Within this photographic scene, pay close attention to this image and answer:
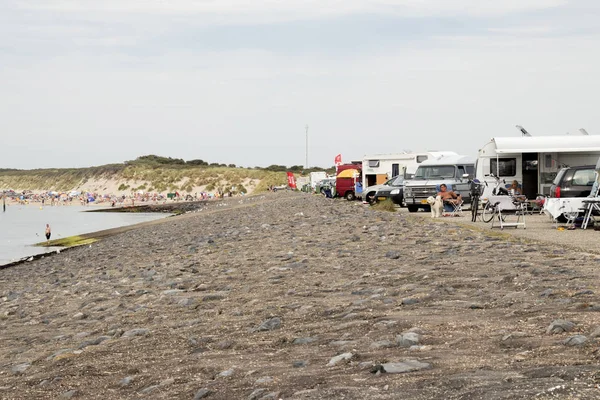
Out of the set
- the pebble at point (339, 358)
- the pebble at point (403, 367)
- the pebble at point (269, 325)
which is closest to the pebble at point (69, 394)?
the pebble at point (269, 325)

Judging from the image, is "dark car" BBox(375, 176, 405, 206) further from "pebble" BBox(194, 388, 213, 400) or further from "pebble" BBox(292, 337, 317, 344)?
"pebble" BBox(194, 388, 213, 400)

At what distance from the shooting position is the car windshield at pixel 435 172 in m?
34.2

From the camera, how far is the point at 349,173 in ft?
163

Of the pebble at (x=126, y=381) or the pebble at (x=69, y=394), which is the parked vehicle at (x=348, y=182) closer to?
the pebble at (x=126, y=381)

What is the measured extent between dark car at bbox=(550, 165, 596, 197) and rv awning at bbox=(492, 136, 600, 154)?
487 cm

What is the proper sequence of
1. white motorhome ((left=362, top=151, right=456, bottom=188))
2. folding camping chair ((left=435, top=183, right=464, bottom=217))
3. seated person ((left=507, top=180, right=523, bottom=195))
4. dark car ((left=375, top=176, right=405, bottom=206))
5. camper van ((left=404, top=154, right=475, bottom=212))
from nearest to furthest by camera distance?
seated person ((left=507, top=180, right=523, bottom=195))
folding camping chair ((left=435, top=183, right=464, bottom=217))
camper van ((left=404, top=154, right=475, bottom=212))
dark car ((left=375, top=176, right=405, bottom=206))
white motorhome ((left=362, top=151, right=456, bottom=188))

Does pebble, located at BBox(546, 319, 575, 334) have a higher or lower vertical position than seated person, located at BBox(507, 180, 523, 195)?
lower

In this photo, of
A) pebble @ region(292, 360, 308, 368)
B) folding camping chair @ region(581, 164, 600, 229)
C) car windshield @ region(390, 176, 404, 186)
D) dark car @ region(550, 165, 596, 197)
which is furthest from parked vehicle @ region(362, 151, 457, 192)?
pebble @ region(292, 360, 308, 368)

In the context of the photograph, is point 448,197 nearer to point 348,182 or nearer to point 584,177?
point 584,177

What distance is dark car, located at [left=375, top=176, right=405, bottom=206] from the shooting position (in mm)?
36406

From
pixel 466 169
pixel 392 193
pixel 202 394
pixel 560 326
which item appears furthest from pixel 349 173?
pixel 202 394

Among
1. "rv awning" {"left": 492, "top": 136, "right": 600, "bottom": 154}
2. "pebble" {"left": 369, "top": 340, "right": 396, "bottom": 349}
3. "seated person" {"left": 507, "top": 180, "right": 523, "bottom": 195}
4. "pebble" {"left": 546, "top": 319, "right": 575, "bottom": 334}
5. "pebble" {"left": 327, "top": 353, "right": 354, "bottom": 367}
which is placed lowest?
"pebble" {"left": 327, "top": 353, "right": 354, "bottom": 367}

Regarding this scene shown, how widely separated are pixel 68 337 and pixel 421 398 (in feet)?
21.0

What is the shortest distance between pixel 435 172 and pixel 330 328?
26.6 metres
